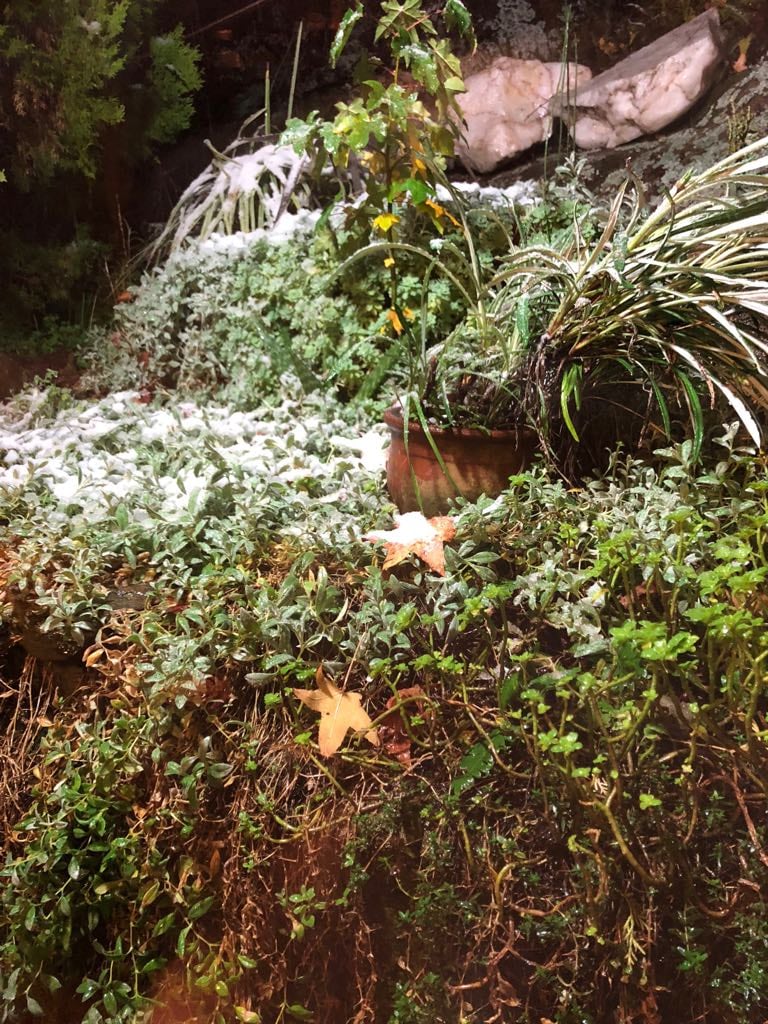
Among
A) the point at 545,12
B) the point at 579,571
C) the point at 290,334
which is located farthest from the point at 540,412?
the point at 545,12

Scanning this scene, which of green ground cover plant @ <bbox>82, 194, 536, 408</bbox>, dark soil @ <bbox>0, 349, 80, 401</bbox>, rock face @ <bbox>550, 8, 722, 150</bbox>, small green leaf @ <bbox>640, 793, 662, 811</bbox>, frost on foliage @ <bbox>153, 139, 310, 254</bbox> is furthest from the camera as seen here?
frost on foliage @ <bbox>153, 139, 310, 254</bbox>

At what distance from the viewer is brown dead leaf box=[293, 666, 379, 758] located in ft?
4.58

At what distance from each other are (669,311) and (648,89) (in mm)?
1621

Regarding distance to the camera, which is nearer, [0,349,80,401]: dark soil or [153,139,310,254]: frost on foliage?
[0,349,80,401]: dark soil

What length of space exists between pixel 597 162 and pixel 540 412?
177cm

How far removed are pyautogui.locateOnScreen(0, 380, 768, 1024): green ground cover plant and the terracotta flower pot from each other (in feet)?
0.44

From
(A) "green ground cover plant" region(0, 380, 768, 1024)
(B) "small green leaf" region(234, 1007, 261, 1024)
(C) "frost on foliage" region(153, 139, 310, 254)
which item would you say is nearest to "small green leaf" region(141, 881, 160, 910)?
(A) "green ground cover plant" region(0, 380, 768, 1024)

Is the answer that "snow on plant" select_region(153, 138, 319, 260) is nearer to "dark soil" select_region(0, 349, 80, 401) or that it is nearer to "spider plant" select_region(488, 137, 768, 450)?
"dark soil" select_region(0, 349, 80, 401)

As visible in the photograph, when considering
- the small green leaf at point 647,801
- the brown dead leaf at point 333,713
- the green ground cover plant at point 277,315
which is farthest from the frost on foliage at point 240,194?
the small green leaf at point 647,801

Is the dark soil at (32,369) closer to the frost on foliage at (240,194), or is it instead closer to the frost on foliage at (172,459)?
the frost on foliage at (172,459)

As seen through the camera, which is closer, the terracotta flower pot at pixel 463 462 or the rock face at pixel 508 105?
the terracotta flower pot at pixel 463 462

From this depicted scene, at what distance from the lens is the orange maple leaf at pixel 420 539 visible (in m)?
1.57

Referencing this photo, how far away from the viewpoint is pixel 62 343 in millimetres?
3527

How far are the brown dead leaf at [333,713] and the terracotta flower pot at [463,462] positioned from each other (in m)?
0.58
